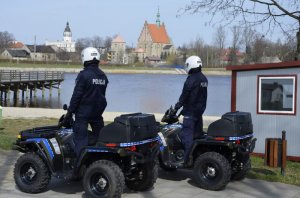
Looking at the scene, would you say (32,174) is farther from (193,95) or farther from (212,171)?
(193,95)

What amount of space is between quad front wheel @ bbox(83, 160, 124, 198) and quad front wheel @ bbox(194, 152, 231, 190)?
1.65m

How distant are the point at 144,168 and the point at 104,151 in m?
0.75

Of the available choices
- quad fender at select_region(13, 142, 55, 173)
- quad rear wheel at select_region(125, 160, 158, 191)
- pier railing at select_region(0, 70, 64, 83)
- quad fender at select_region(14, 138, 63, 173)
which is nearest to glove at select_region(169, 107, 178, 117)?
quad rear wheel at select_region(125, 160, 158, 191)

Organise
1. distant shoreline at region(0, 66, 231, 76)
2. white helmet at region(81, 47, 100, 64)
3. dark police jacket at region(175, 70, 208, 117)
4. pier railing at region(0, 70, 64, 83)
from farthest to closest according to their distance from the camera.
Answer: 1. distant shoreline at region(0, 66, 231, 76)
2. pier railing at region(0, 70, 64, 83)
3. dark police jacket at region(175, 70, 208, 117)
4. white helmet at region(81, 47, 100, 64)

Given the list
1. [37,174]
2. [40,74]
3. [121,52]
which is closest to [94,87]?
[37,174]

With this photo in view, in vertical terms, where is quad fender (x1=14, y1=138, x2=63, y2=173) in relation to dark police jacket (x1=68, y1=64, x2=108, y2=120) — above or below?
below

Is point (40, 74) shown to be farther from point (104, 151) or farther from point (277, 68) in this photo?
point (104, 151)

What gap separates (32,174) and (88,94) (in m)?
1.43

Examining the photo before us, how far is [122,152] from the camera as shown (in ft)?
21.2

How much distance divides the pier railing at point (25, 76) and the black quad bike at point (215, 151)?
3598 centimetres

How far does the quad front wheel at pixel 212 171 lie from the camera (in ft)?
24.5

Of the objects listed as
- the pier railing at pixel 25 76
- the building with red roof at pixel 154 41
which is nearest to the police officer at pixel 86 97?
the pier railing at pixel 25 76

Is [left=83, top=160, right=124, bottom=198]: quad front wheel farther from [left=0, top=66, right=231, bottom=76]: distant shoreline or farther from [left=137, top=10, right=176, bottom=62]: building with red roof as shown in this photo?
[left=137, top=10, right=176, bottom=62]: building with red roof

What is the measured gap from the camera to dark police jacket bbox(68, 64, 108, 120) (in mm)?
6941
